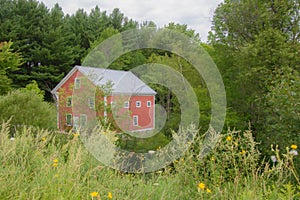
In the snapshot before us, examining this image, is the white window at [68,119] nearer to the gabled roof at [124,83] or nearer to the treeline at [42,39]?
the gabled roof at [124,83]

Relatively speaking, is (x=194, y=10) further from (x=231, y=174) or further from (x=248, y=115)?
(x=231, y=174)

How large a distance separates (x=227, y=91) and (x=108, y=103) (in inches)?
178

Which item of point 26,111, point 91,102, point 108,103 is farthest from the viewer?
point 91,102

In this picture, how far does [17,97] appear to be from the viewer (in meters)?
7.52

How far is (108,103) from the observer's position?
871 cm

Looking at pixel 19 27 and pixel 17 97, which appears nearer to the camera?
pixel 17 97

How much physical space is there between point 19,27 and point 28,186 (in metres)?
17.8

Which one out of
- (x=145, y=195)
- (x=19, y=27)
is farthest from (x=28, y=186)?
(x=19, y=27)

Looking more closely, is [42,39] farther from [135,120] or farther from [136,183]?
[136,183]

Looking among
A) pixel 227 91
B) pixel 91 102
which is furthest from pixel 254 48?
pixel 91 102

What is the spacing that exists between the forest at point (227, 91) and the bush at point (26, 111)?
0.02 meters

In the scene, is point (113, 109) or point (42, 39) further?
point (42, 39)

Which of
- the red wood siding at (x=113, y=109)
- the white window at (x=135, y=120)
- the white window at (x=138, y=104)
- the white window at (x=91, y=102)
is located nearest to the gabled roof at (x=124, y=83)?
the red wood siding at (x=113, y=109)

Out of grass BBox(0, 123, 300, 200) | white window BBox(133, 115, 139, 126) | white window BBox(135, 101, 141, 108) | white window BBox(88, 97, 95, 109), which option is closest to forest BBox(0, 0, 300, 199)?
grass BBox(0, 123, 300, 200)
